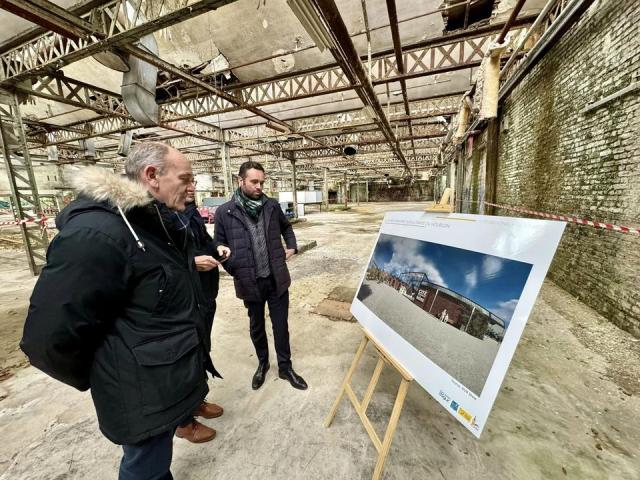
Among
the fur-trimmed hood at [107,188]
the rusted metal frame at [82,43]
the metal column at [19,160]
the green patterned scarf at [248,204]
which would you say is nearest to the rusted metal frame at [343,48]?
the rusted metal frame at [82,43]

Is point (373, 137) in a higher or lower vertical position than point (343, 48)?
higher

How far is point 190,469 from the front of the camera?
1.74 m

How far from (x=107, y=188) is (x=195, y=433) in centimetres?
188

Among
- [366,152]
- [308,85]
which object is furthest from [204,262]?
[366,152]

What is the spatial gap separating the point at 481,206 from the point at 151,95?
9293 millimetres

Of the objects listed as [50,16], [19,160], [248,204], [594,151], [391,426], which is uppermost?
[50,16]

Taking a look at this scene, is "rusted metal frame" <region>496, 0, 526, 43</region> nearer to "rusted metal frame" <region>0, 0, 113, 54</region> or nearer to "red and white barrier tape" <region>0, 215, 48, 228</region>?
"rusted metal frame" <region>0, 0, 113, 54</region>

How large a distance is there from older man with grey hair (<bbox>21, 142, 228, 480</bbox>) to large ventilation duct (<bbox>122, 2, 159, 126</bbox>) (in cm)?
451

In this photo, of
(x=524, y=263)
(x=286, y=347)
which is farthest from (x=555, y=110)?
(x=286, y=347)

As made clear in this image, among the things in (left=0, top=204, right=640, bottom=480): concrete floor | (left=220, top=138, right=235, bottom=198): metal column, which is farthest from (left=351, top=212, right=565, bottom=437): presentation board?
(left=220, top=138, right=235, bottom=198): metal column

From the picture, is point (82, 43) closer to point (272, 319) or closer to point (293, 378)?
point (272, 319)

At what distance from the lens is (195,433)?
1928 mm

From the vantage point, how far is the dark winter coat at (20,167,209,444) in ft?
3.23

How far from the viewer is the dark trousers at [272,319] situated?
7.93 ft
